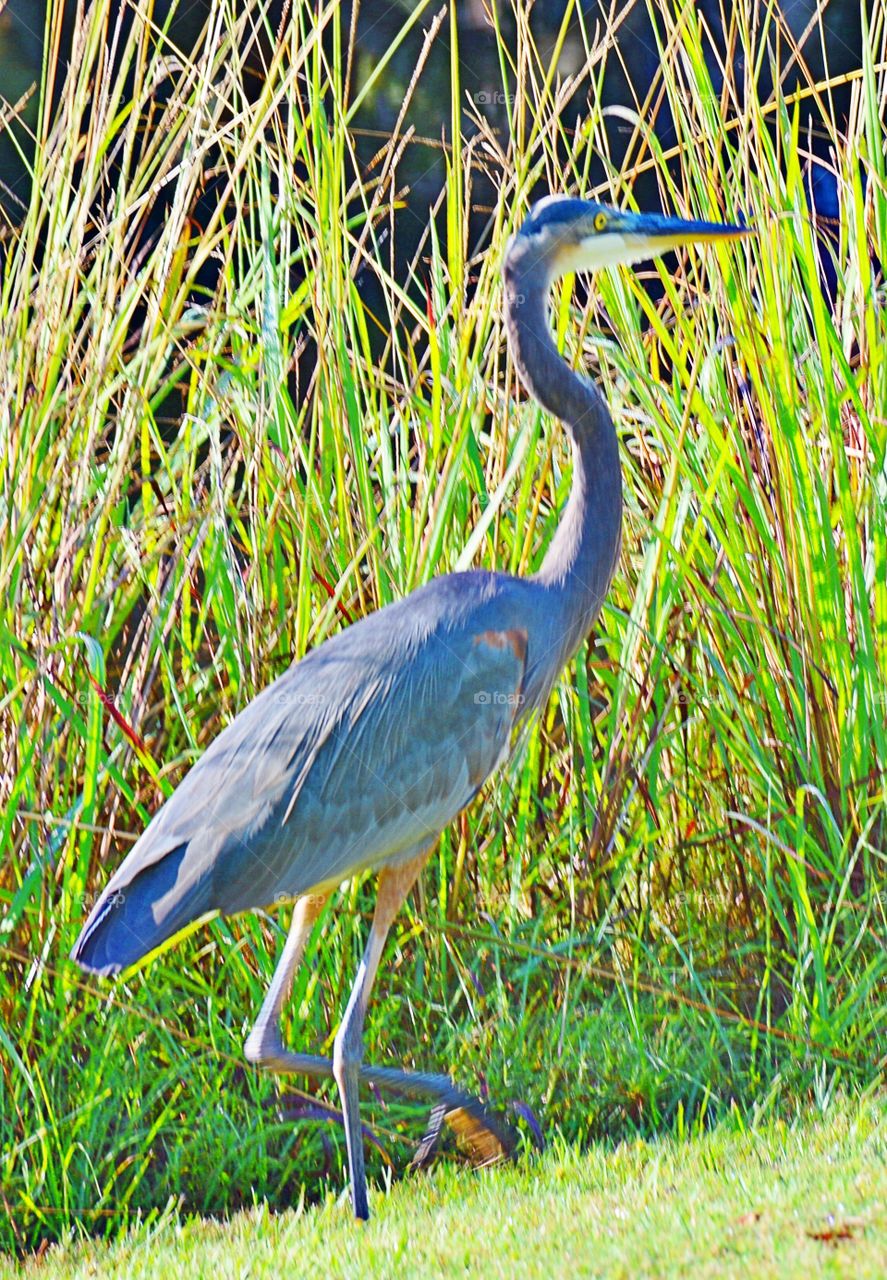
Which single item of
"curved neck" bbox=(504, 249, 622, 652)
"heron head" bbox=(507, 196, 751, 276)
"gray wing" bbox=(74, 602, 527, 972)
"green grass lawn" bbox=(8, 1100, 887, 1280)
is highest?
"heron head" bbox=(507, 196, 751, 276)

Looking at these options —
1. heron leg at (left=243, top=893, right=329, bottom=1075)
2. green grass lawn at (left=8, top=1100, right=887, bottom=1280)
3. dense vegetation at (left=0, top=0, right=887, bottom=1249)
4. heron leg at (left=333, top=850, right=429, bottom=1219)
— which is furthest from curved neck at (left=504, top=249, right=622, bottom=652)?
green grass lawn at (left=8, top=1100, right=887, bottom=1280)

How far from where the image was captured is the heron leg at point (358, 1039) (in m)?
3.28

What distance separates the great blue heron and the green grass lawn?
19 centimetres

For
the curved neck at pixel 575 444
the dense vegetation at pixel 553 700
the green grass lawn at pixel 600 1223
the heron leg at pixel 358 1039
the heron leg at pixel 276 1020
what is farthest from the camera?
the curved neck at pixel 575 444

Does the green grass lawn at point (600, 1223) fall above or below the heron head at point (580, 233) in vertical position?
below

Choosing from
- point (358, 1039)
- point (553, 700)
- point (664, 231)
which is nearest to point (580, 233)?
point (664, 231)

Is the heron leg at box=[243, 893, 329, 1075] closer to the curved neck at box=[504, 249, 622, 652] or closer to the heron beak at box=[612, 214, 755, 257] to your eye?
the curved neck at box=[504, 249, 622, 652]

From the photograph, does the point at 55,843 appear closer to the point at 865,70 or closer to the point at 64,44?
the point at 865,70

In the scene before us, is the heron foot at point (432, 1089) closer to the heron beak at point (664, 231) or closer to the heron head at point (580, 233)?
the heron head at point (580, 233)

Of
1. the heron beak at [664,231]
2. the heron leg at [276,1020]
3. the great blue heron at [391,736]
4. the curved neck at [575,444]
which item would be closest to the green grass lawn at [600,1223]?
the great blue heron at [391,736]

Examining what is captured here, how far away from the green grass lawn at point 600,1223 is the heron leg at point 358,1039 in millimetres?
104

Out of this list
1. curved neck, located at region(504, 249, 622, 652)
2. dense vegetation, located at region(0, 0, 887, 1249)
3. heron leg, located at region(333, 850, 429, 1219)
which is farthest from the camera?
curved neck, located at region(504, 249, 622, 652)

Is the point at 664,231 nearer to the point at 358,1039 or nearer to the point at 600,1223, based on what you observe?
the point at 358,1039

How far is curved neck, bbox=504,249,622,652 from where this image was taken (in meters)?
3.75
